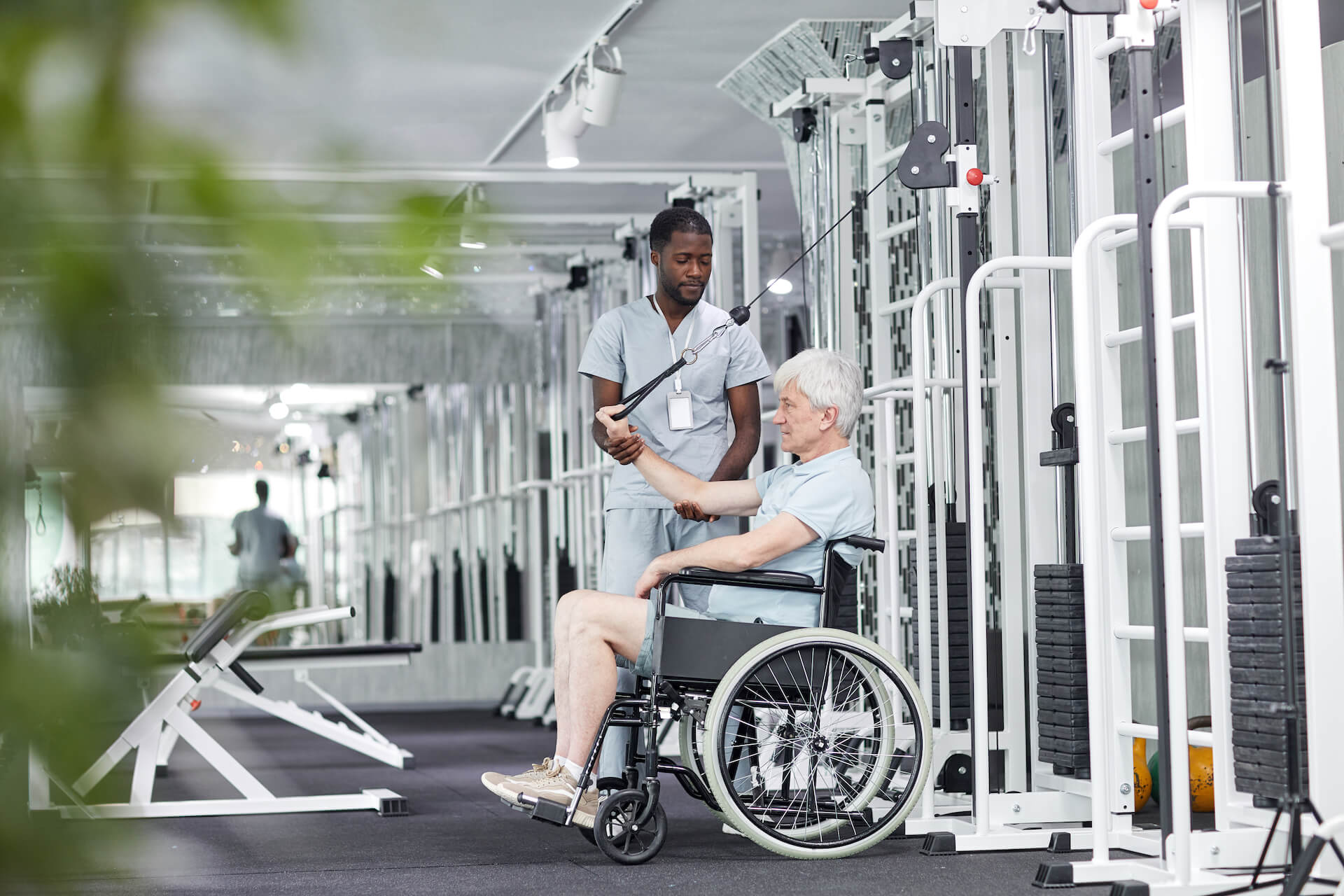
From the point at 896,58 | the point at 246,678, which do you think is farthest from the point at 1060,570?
the point at 246,678

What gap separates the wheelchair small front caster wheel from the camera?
9.75 feet

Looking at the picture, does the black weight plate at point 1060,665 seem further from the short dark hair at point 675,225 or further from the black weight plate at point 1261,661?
the short dark hair at point 675,225

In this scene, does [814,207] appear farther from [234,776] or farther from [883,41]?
[234,776]

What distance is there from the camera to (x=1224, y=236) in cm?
277

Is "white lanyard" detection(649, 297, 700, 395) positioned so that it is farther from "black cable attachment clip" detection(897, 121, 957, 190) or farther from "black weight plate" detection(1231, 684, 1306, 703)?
"black weight plate" detection(1231, 684, 1306, 703)

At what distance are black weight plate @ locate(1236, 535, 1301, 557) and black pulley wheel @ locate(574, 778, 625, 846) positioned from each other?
1289mm

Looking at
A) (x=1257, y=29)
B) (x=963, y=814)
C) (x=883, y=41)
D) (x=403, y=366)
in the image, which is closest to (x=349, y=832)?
(x=963, y=814)

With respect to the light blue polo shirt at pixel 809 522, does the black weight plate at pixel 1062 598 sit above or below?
below

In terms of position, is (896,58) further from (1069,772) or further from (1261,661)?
(1261,661)

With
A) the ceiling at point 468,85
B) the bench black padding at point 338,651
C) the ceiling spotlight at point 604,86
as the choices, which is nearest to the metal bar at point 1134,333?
the ceiling at point 468,85

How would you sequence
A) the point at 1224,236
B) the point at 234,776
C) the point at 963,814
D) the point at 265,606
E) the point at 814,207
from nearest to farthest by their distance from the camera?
the point at 265,606
the point at 1224,236
the point at 963,814
the point at 234,776
the point at 814,207

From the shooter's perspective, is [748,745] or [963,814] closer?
[748,745]

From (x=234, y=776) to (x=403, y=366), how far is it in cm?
539

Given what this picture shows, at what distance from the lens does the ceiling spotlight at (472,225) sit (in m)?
0.50
